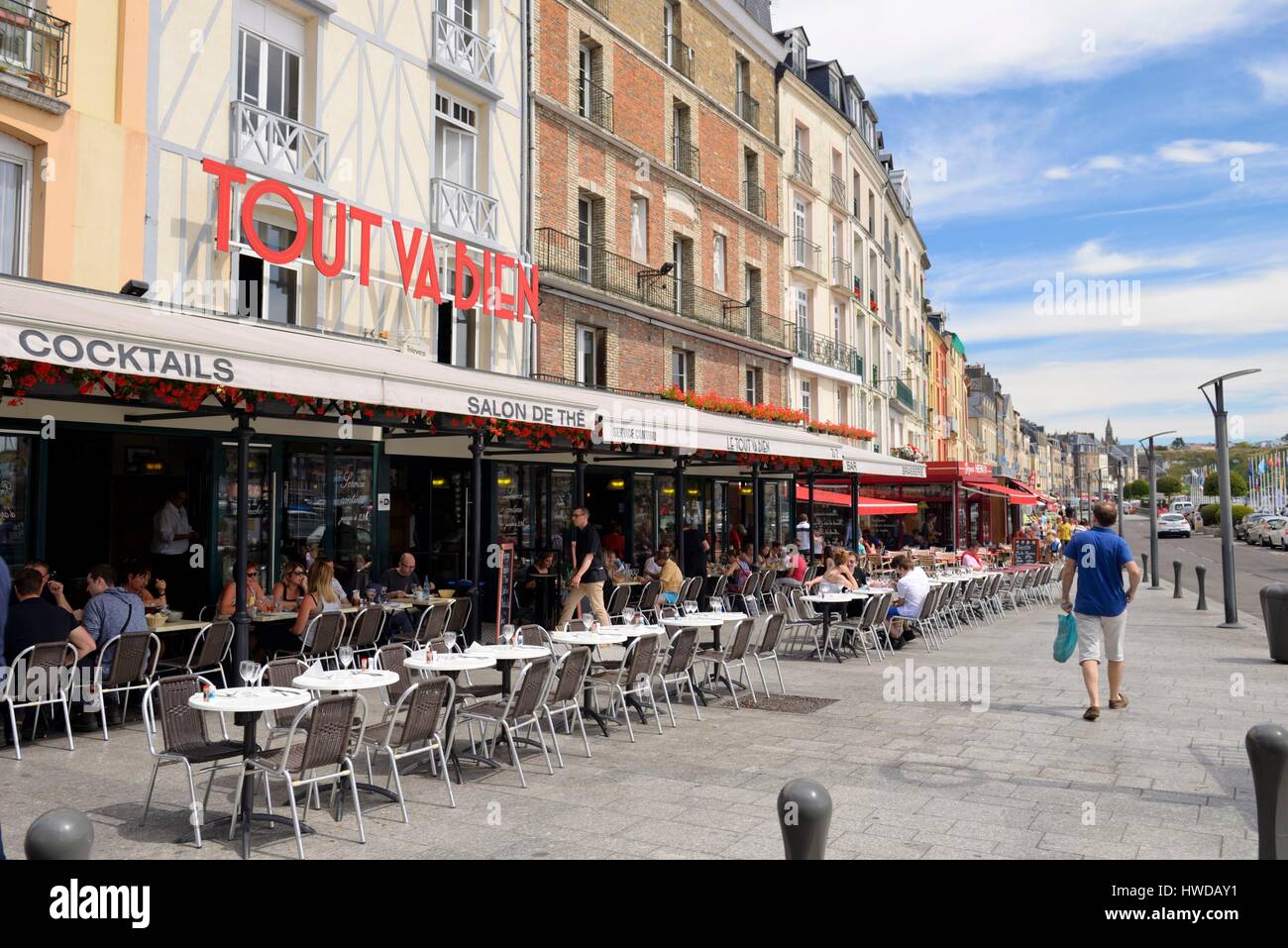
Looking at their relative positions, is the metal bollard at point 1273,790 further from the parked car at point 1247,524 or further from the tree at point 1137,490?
the tree at point 1137,490

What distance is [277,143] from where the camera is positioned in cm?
1320

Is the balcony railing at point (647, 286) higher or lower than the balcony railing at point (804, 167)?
lower

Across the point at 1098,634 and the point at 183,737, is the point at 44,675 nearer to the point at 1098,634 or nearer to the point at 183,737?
the point at 183,737

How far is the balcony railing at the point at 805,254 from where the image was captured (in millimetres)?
28484

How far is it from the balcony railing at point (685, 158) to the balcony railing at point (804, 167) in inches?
244

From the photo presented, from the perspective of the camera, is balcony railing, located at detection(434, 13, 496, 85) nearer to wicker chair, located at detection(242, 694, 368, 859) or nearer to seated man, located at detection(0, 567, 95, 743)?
seated man, located at detection(0, 567, 95, 743)

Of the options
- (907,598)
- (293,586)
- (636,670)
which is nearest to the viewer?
(636,670)

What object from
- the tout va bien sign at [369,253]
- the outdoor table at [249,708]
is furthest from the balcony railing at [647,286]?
the outdoor table at [249,708]

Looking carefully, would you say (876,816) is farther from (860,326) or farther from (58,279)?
(860,326)

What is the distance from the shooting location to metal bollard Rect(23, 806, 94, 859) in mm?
2271

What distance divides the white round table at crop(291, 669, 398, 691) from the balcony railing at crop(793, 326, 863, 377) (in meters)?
23.0

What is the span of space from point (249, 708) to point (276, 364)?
136 inches

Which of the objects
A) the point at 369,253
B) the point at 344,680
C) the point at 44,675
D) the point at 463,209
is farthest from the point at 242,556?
the point at 463,209
